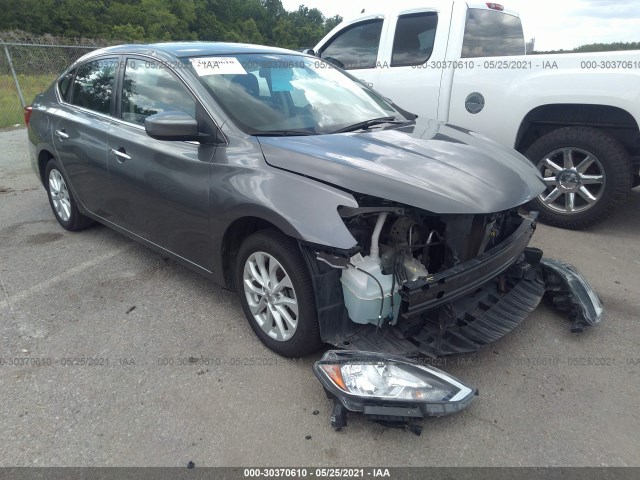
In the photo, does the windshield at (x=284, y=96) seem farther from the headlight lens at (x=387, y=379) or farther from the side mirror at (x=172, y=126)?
the headlight lens at (x=387, y=379)

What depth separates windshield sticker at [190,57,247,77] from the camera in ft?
10.1

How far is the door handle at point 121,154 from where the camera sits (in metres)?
3.40

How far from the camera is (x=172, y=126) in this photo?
2.68 meters

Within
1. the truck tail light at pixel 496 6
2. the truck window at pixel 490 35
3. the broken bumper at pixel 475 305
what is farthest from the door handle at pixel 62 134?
the truck tail light at pixel 496 6

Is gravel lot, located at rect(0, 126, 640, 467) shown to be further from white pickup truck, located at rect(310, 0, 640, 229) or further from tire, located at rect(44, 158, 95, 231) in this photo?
→ white pickup truck, located at rect(310, 0, 640, 229)

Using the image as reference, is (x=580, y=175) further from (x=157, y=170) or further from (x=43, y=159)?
(x=43, y=159)

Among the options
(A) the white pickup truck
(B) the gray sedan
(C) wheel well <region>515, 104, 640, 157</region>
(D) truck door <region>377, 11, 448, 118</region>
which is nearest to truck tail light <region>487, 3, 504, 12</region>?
(A) the white pickup truck

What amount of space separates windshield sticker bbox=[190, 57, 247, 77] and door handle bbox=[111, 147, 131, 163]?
2.72 ft

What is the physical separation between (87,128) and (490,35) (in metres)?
4.33

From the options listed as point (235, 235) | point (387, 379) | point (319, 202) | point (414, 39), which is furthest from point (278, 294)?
point (414, 39)

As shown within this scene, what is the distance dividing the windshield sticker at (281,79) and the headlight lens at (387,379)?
1.85 m

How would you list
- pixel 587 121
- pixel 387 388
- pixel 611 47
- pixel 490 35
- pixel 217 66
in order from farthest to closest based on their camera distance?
pixel 490 35 → pixel 611 47 → pixel 587 121 → pixel 217 66 → pixel 387 388

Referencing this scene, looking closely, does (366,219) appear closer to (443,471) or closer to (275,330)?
(275,330)

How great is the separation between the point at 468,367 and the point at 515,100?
10.1ft
